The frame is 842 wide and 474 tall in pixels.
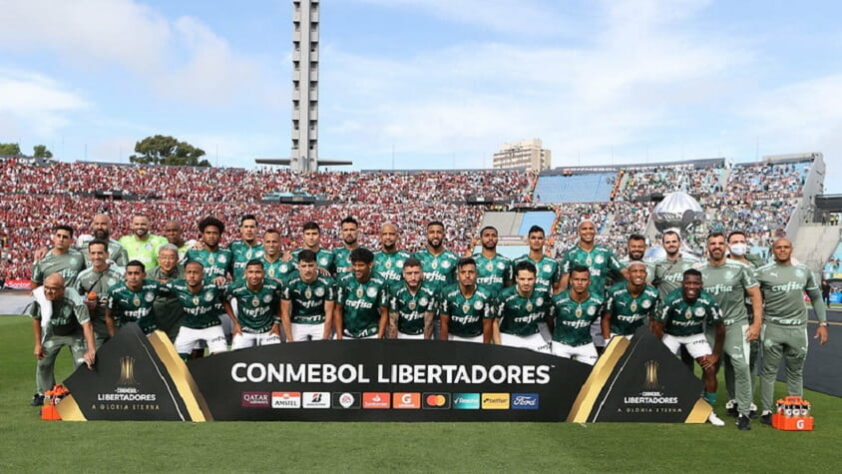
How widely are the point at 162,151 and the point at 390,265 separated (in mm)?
75121

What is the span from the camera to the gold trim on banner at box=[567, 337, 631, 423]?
660 cm

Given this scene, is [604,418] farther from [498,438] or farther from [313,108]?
[313,108]

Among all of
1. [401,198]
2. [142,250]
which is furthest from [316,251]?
[401,198]

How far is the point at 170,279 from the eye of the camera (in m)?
7.45

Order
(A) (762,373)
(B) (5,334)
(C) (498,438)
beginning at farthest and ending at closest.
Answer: (B) (5,334) < (A) (762,373) < (C) (498,438)

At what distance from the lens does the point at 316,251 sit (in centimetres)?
788

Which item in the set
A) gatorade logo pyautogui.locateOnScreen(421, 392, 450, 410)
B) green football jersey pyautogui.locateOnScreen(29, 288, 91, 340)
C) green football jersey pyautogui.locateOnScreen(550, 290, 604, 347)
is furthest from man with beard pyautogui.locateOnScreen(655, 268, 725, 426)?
green football jersey pyautogui.locateOnScreen(29, 288, 91, 340)

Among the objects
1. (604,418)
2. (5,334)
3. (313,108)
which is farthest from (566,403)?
(313,108)

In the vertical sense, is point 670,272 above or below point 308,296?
above

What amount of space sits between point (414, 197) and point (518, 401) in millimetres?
42943

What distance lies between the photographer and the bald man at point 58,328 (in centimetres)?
673

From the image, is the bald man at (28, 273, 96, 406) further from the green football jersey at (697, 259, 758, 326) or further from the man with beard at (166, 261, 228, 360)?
the green football jersey at (697, 259, 758, 326)

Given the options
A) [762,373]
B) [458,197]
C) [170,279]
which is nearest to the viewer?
[762,373]

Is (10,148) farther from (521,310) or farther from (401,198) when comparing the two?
(521,310)
